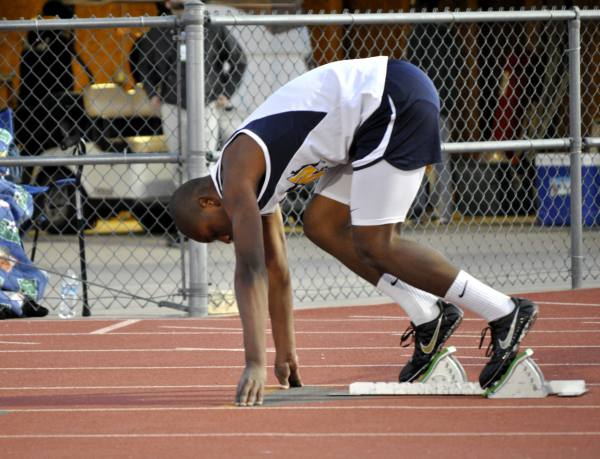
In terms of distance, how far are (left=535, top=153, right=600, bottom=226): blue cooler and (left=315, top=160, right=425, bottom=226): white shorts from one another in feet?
29.5

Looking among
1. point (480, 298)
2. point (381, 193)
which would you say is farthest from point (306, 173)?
point (480, 298)

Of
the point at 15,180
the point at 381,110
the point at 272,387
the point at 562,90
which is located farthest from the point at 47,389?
the point at 562,90

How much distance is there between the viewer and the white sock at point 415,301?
6.05 meters

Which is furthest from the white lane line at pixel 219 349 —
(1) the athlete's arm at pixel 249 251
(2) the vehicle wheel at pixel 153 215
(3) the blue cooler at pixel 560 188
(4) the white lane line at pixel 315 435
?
(3) the blue cooler at pixel 560 188

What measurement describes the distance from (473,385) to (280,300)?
36.4 inches

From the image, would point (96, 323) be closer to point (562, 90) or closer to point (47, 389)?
point (47, 389)

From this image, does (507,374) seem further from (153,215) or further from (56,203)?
(56,203)

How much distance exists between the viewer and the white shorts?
5.74 metres

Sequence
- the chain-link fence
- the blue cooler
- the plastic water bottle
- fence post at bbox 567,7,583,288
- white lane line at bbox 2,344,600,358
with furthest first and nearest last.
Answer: the blue cooler, fence post at bbox 567,7,583,288, the chain-link fence, the plastic water bottle, white lane line at bbox 2,344,600,358

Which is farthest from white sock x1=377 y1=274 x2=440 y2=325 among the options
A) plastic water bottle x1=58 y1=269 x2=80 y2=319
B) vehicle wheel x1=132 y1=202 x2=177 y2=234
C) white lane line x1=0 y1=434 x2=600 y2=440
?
vehicle wheel x1=132 y1=202 x2=177 y2=234

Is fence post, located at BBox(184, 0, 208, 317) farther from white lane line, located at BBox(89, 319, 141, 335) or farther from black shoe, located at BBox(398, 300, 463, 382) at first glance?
black shoe, located at BBox(398, 300, 463, 382)

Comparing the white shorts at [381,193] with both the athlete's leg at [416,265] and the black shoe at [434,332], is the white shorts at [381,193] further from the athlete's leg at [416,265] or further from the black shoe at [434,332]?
the black shoe at [434,332]

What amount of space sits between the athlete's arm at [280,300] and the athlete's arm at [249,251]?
1.86 feet

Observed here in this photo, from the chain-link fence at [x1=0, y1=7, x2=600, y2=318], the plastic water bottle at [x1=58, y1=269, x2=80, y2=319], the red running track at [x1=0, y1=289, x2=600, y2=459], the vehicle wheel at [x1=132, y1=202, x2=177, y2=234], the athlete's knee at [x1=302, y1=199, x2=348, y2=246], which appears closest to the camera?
the red running track at [x1=0, y1=289, x2=600, y2=459]
